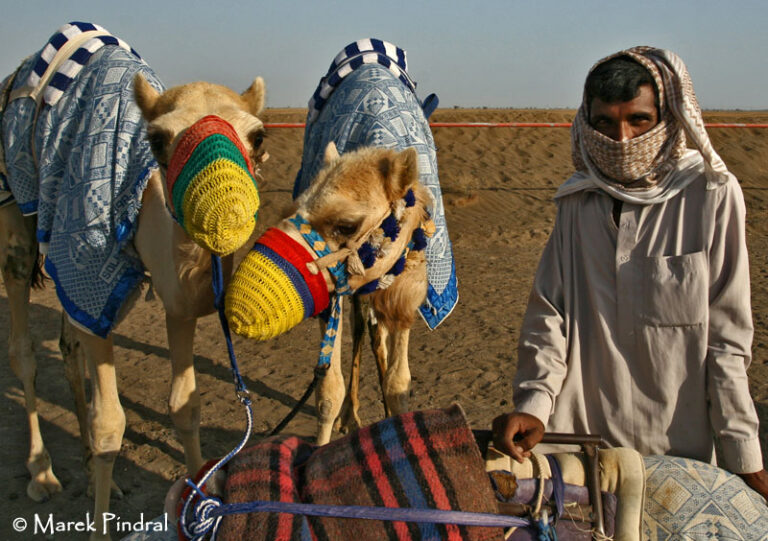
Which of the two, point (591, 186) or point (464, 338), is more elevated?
point (591, 186)

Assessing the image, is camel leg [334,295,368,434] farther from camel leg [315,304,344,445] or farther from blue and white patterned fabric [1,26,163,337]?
blue and white patterned fabric [1,26,163,337]

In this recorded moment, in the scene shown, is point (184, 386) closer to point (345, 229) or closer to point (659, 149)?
point (345, 229)

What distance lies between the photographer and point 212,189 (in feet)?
7.32

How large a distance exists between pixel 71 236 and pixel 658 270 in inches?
101

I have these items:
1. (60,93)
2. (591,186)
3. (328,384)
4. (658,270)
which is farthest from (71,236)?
(658,270)

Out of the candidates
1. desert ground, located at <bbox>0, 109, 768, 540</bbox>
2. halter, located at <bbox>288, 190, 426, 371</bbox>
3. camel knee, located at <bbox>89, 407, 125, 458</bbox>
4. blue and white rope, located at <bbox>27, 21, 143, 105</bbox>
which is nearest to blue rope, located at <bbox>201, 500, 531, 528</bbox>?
halter, located at <bbox>288, 190, 426, 371</bbox>

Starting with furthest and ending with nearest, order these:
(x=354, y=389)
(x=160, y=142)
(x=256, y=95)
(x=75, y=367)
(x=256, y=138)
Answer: (x=354, y=389) < (x=75, y=367) < (x=256, y=95) < (x=256, y=138) < (x=160, y=142)

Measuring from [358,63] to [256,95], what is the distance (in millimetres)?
1542

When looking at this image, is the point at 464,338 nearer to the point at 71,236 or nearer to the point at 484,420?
the point at 484,420

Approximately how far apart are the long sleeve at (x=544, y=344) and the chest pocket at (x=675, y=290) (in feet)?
0.92

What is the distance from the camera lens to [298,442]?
67.1 inches

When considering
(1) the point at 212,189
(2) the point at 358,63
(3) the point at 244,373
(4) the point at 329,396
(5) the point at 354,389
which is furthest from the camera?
(3) the point at 244,373

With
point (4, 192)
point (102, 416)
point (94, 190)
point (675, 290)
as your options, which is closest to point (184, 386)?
point (102, 416)

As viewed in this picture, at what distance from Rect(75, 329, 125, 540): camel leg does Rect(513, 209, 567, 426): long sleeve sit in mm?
2093
